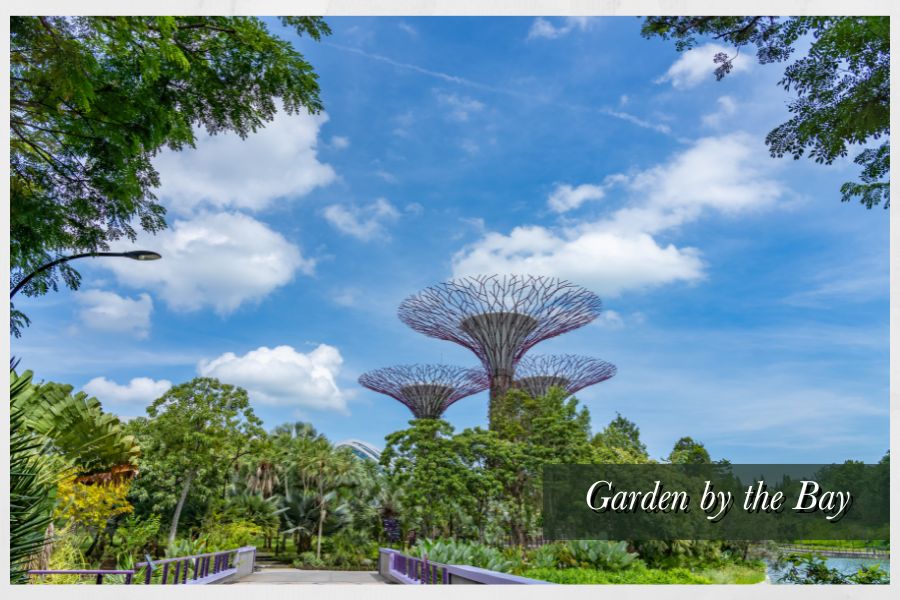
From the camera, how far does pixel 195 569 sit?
812 centimetres

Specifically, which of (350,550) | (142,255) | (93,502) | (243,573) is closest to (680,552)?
(243,573)

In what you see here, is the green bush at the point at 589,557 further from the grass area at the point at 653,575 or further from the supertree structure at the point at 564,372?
the supertree structure at the point at 564,372

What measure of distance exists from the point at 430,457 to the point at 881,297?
30.7 ft

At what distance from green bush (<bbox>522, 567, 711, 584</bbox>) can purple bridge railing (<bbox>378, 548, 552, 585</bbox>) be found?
129 centimetres

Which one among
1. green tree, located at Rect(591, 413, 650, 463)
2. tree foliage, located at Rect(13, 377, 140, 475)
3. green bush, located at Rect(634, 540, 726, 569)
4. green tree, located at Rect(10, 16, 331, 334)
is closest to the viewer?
green tree, located at Rect(10, 16, 331, 334)

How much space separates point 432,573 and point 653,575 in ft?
9.75

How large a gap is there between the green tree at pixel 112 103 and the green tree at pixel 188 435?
21.2 feet

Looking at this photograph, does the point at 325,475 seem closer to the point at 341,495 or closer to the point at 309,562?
the point at 341,495

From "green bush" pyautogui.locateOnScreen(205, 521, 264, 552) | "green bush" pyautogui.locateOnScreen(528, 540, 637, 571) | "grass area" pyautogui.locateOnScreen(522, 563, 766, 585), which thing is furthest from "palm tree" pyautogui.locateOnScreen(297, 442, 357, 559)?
"grass area" pyautogui.locateOnScreen(522, 563, 766, 585)

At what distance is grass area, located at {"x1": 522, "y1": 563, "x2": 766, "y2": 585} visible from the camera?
838 cm

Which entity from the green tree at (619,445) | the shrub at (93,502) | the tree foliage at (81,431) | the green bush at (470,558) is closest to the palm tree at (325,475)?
the green tree at (619,445)

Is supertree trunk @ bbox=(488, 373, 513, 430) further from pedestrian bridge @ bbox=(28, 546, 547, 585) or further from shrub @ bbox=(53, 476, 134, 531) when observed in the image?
shrub @ bbox=(53, 476, 134, 531)

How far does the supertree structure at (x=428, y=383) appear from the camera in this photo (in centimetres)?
2322

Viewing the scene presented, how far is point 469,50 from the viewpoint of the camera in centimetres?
836
